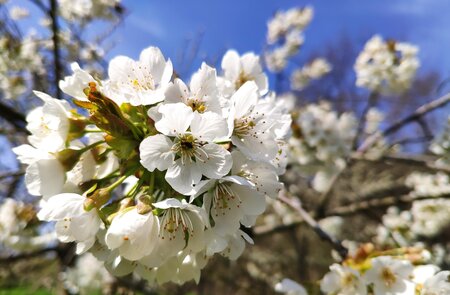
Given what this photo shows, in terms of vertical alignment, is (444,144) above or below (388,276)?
above

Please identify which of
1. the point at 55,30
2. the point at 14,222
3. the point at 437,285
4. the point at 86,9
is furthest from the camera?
the point at 86,9

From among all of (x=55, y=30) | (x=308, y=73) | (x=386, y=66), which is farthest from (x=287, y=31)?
(x=55, y=30)

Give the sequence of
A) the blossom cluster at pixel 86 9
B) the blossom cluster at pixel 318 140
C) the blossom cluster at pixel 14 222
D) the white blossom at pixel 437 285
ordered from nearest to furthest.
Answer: the white blossom at pixel 437 285, the blossom cluster at pixel 14 222, the blossom cluster at pixel 318 140, the blossom cluster at pixel 86 9

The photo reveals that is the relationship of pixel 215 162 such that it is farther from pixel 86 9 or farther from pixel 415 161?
pixel 86 9

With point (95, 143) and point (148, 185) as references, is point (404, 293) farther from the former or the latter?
point (95, 143)

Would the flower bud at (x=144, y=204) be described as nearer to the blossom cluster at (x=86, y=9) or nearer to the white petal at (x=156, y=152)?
the white petal at (x=156, y=152)

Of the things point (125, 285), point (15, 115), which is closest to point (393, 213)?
point (125, 285)

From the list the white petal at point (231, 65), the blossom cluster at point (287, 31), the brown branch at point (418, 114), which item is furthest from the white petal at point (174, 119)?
the blossom cluster at point (287, 31)
